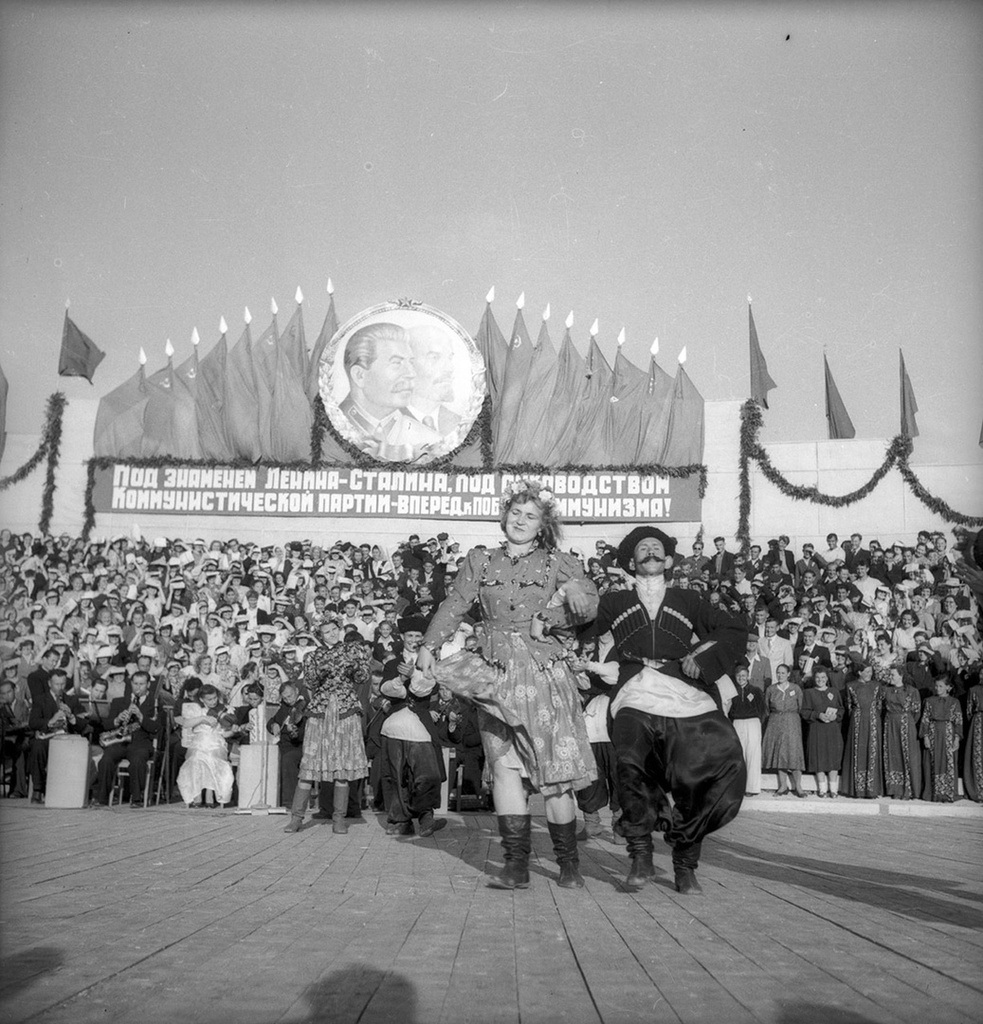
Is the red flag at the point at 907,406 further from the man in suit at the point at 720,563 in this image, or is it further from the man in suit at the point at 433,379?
the man in suit at the point at 433,379

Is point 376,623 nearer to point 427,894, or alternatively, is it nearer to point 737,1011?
point 427,894

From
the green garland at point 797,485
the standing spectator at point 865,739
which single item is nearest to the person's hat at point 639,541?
the standing spectator at point 865,739

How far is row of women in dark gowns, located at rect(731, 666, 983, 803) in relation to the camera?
1301 centimetres

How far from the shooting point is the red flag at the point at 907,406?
860 inches

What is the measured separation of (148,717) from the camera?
41.3 feet

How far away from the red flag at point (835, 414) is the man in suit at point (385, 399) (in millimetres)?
7973

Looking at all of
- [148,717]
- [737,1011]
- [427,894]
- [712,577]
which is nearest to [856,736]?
[712,577]

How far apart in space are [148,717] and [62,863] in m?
6.22

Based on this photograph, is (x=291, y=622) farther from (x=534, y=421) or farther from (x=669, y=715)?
(x=669, y=715)

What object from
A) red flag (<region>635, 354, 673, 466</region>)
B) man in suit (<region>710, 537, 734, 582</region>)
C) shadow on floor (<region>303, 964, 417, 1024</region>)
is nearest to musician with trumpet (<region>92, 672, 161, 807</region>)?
man in suit (<region>710, 537, 734, 582</region>)

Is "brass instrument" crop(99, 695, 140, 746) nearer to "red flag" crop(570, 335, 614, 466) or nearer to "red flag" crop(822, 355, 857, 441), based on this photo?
"red flag" crop(570, 335, 614, 466)

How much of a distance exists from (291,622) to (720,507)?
8968mm

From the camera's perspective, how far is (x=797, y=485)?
69.6 ft

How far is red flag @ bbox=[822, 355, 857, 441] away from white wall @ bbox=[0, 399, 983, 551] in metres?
1.94
